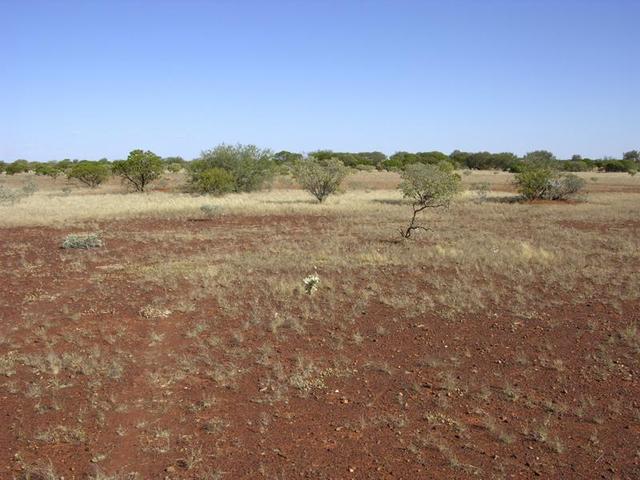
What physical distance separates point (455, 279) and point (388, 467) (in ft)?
22.4

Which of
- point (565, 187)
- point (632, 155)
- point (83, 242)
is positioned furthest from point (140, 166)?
point (632, 155)

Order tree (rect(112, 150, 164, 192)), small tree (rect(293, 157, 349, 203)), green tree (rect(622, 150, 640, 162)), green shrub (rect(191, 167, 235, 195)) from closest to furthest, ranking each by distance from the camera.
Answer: small tree (rect(293, 157, 349, 203)), green shrub (rect(191, 167, 235, 195)), tree (rect(112, 150, 164, 192)), green tree (rect(622, 150, 640, 162))

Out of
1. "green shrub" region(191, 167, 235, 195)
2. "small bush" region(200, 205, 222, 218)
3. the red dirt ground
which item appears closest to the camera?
the red dirt ground

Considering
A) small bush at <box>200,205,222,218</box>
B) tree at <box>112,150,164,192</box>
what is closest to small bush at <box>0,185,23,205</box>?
tree at <box>112,150,164,192</box>

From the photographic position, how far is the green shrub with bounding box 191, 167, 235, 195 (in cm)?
3397

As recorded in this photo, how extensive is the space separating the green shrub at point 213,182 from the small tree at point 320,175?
6.01m

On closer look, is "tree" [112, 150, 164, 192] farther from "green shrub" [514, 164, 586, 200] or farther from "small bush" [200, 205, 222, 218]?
"green shrub" [514, 164, 586, 200]

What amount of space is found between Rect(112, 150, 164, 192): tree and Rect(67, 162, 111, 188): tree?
5.59 metres

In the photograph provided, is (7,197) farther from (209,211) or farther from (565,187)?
(565,187)

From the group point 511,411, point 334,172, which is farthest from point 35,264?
point 334,172

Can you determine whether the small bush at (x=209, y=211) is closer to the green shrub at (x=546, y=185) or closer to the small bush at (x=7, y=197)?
the small bush at (x=7, y=197)

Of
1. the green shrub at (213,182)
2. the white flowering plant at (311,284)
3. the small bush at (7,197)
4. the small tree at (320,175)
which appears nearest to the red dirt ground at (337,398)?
the white flowering plant at (311,284)

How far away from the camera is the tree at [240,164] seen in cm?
3803

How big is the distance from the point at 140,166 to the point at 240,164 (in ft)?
24.4
